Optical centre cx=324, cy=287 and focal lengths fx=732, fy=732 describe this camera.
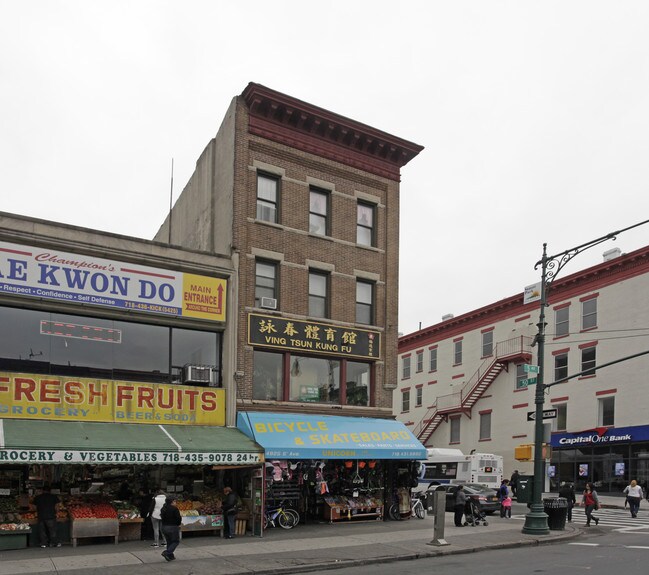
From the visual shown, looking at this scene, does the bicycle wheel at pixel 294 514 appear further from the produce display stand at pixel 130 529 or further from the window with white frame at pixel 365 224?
the window with white frame at pixel 365 224

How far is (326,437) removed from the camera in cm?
2294

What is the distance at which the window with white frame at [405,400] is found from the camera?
2401 inches

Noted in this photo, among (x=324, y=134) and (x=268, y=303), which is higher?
(x=324, y=134)

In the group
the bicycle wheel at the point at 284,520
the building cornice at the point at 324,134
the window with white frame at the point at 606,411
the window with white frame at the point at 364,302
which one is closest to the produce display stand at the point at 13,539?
the bicycle wheel at the point at 284,520

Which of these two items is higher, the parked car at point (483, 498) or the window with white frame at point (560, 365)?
the window with white frame at point (560, 365)

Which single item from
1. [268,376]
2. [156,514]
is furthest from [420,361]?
[156,514]

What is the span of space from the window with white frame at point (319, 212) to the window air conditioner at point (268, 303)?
10.7 feet

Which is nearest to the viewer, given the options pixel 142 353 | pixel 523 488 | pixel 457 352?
pixel 142 353

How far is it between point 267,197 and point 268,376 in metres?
6.07

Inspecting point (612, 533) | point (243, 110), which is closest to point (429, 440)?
point (612, 533)

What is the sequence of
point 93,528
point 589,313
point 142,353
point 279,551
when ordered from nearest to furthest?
point 279,551 < point 93,528 < point 142,353 < point 589,313

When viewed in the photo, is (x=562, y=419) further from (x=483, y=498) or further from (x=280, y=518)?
(x=280, y=518)

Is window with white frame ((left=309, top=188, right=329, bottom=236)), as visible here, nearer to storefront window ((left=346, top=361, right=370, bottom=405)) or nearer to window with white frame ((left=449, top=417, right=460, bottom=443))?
storefront window ((left=346, top=361, right=370, bottom=405))

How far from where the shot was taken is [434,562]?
55.9ft
